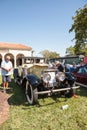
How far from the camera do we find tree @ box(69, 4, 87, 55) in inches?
597

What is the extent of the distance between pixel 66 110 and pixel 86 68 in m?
3.67

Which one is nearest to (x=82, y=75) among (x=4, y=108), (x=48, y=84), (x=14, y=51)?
(x=48, y=84)

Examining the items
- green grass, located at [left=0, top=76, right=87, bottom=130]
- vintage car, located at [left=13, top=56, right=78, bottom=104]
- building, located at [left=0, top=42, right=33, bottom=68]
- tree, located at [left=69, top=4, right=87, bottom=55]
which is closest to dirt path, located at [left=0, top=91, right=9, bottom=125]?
green grass, located at [left=0, top=76, right=87, bottom=130]

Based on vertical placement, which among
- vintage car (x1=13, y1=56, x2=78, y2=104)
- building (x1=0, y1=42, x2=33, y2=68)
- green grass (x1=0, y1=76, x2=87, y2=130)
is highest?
building (x1=0, y1=42, x2=33, y2=68)

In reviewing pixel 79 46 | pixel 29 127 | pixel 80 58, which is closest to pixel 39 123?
pixel 29 127

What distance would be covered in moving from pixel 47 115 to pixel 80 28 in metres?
13.0

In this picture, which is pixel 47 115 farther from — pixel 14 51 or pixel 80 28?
pixel 14 51

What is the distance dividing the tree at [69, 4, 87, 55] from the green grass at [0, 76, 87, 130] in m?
11.0

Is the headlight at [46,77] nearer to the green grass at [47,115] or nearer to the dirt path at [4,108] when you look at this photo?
the green grass at [47,115]

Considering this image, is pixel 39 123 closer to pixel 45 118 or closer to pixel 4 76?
pixel 45 118

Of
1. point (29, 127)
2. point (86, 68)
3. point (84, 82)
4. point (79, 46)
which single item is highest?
point (79, 46)

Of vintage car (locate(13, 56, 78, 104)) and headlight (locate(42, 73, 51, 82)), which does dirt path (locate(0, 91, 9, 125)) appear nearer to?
vintage car (locate(13, 56, 78, 104))

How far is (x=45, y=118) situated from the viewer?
4273mm

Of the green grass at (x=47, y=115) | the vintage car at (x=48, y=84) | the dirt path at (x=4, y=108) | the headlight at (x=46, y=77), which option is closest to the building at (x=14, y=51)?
the dirt path at (x=4, y=108)
